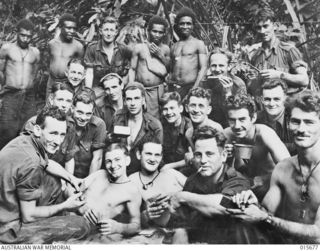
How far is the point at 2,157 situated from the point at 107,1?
216 cm

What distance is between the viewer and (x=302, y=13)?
19.1ft

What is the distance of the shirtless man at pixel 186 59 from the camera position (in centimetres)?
561

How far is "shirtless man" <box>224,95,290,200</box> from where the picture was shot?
546 centimetres

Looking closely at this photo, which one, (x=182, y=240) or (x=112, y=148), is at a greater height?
(x=112, y=148)

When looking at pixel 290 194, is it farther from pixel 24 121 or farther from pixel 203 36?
pixel 24 121

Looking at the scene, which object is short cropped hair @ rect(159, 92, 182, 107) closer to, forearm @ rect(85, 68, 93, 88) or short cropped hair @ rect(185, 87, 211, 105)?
short cropped hair @ rect(185, 87, 211, 105)

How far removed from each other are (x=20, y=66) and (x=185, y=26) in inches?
77.6

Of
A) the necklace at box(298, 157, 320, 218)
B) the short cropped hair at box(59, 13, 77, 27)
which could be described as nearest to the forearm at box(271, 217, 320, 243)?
the necklace at box(298, 157, 320, 218)

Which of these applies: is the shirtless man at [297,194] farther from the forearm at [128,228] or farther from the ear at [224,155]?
the forearm at [128,228]

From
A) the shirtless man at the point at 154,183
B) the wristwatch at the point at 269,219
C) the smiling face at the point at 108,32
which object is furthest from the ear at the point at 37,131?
the wristwatch at the point at 269,219

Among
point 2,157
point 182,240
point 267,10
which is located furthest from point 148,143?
point 267,10

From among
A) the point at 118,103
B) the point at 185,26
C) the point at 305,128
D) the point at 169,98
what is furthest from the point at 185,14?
the point at 305,128

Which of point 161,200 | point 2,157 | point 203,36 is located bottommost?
point 161,200

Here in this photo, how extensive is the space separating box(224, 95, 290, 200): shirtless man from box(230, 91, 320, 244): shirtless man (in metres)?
0.13
